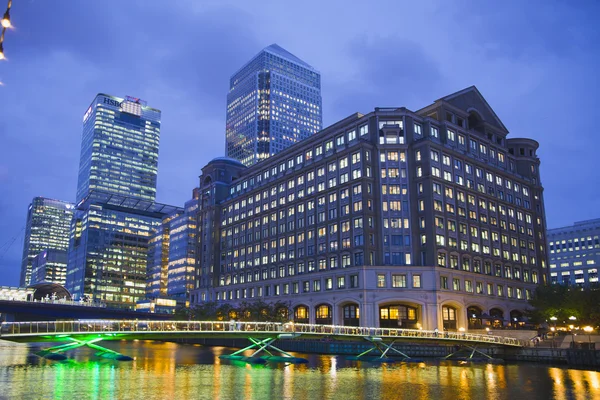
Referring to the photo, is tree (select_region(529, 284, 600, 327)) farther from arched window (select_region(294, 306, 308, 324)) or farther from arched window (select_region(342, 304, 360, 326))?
arched window (select_region(294, 306, 308, 324))

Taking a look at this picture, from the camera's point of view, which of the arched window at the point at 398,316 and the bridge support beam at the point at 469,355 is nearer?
the bridge support beam at the point at 469,355

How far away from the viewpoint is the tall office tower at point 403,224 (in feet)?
407

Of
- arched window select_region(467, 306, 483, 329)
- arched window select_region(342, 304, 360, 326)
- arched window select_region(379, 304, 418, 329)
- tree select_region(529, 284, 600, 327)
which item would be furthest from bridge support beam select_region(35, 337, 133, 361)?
tree select_region(529, 284, 600, 327)

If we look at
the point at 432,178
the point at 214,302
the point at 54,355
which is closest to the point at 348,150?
the point at 432,178

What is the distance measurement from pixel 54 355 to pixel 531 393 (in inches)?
2642

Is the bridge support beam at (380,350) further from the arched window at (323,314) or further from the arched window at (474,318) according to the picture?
the arched window at (474,318)

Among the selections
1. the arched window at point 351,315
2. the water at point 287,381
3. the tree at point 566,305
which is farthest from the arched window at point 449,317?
the water at point 287,381

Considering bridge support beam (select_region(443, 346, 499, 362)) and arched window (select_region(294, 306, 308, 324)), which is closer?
bridge support beam (select_region(443, 346, 499, 362))

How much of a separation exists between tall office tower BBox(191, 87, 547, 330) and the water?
147ft

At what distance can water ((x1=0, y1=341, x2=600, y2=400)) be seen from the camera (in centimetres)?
4691

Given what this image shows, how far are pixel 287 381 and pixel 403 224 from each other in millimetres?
75878

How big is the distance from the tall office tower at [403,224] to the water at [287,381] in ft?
147

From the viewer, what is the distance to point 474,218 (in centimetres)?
13712

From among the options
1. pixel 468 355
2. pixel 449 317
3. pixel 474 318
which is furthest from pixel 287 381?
pixel 474 318
